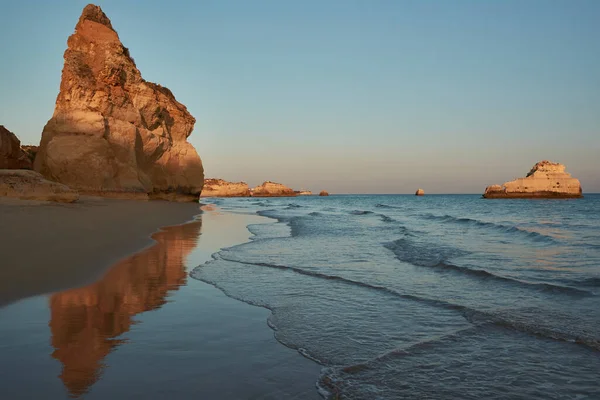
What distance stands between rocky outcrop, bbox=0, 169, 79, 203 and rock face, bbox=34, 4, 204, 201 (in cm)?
1240

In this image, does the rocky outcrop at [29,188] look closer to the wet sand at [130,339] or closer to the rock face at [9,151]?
the rock face at [9,151]

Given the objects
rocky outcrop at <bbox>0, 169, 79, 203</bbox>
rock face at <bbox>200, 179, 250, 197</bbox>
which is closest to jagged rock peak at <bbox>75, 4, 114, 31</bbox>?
rocky outcrop at <bbox>0, 169, 79, 203</bbox>

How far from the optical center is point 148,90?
41.3m

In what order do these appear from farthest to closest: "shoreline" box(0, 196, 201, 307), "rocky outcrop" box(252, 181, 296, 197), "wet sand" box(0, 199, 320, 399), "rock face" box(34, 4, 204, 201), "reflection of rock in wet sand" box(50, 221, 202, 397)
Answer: "rocky outcrop" box(252, 181, 296, 197) → "rock face" box(34, 4, 204, 201) → "shoreline" box(0, 196, 201, 307) → "reflection of rock in wet sand" box(50, 221, 202, 397) → "wet sand" box(0, 199, 320, 399)

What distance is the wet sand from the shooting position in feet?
10.4

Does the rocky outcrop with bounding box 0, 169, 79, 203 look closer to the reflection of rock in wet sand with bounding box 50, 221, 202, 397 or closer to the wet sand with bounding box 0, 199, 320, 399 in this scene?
the wet sand with bounding box 0, 199, 320, 399

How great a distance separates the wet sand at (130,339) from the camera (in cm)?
316

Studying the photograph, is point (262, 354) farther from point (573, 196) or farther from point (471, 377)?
point (573, 196)

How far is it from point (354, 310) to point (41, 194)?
1926cm

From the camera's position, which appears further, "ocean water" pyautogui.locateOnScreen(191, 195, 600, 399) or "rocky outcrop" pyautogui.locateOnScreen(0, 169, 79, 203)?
"rocky outcrop" pyautogui.locateOnScreen(0, 169, 79, 203)

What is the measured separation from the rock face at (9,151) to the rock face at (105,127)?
5.29 feet

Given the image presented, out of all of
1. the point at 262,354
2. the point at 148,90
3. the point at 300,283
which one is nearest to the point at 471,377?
the point at 262,354

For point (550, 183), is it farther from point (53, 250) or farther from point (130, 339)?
point (130, 339)

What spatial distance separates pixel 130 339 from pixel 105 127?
113 feet
